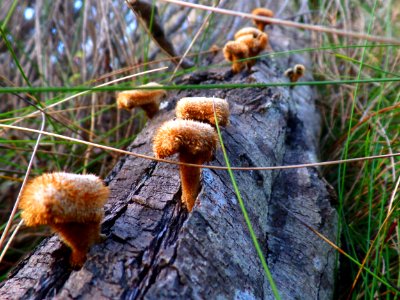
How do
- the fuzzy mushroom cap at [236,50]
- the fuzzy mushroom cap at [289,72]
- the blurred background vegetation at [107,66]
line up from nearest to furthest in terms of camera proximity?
the fuzzy mushroom cap at [236,50] < the fuzzy mushroom cap at [289,72] < the blurred background vegetation at [107,66]

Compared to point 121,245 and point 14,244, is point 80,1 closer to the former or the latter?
point 14,244

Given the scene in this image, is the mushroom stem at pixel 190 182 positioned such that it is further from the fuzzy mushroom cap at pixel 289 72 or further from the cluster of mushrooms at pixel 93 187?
the fuzzy mushroom cap at pixel 289 72

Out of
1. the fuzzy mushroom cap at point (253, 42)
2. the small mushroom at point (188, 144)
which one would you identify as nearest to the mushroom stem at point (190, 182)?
the small mushroom at point (188, 144)

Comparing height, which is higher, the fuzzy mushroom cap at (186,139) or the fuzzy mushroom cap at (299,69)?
the fuzzy mushroom cap at (186,139)

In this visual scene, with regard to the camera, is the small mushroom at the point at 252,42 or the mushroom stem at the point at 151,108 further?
the small mushroom at the point at 252,42

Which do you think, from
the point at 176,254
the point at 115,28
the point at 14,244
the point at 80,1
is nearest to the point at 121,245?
the point at 176,254

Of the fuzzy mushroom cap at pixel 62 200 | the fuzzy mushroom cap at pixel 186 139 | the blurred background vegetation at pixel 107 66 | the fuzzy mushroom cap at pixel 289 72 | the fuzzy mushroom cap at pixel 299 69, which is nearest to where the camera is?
the fuzzy mushroom cap at pixel 62 200

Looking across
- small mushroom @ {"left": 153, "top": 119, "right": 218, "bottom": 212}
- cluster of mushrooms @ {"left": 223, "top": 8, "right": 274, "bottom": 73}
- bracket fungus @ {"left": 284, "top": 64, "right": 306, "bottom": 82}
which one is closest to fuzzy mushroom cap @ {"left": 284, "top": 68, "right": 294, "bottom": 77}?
bracket fungus @ {"left": 284, "top": 64, "right": 306, "bottom": 82}

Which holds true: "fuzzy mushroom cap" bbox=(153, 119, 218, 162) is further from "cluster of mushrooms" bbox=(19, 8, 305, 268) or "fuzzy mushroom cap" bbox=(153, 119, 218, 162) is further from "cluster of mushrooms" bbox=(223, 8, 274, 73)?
"cluster of mushrooms" bbox=(223, 8, 274, 73)

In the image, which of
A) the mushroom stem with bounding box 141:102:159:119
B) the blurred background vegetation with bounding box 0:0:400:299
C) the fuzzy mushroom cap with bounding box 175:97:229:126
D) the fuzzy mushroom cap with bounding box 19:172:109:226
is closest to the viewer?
the fuzzy mushroom cap with bounding box 19:172:109:226
